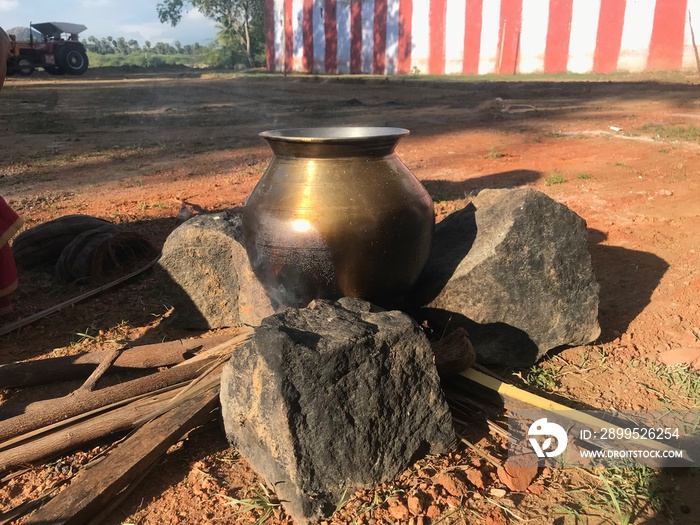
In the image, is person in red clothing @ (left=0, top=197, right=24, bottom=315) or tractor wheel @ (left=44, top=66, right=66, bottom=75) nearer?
person in red clothing @ (left=0, top=197, right=24, bottom=315)

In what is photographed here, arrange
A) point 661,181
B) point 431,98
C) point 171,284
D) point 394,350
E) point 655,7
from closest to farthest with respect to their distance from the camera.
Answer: point 394,350
point 171,284
point 661,181
point 431,98
point 655,7

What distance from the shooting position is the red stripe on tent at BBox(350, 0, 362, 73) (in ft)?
82.8

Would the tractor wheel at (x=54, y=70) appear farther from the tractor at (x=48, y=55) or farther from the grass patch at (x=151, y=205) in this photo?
the grass patch at (x=151, y=205)

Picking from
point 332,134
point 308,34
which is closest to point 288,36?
point 308,34

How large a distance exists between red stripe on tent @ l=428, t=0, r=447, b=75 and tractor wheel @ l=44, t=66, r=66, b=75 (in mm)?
15187

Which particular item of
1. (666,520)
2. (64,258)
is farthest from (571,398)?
(64,258)

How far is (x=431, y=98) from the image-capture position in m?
15.3

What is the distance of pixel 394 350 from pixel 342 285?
573 millimetres

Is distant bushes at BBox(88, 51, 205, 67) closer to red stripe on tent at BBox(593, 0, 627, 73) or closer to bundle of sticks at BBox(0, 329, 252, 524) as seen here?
red stripe on tent at BBox(593, 0, 627, 73)

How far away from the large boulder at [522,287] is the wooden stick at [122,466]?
1.30m

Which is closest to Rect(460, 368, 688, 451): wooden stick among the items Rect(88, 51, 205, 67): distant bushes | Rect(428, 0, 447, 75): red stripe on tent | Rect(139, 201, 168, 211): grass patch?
Rect(139, 201, 168, 211): grass patch

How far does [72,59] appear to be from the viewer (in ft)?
82.3

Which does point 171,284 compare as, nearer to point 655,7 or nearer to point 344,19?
point 655,7

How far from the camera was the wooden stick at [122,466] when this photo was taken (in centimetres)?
206
